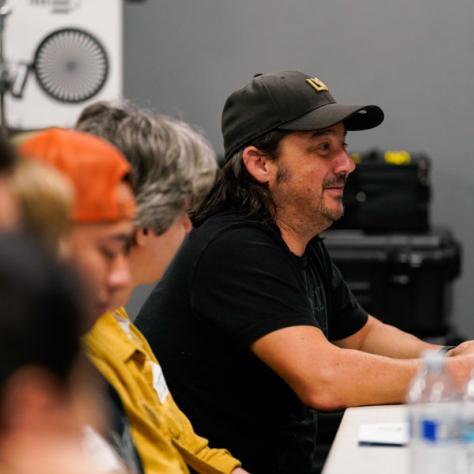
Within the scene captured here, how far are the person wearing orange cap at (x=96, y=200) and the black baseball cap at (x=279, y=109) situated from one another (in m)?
0.96

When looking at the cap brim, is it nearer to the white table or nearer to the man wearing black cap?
the man wearing black cap

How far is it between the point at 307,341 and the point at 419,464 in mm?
634

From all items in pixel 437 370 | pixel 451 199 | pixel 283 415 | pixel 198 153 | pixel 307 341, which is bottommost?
pixel 451 199

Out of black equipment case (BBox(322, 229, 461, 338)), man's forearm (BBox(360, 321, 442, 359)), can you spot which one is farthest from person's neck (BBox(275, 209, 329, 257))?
black equipment case (BBox(322, 229, 461, 338))

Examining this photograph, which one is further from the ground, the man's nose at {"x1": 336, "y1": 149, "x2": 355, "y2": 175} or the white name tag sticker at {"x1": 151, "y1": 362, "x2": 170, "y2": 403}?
the man's nose at {"x1": 336, "y1": 149, "x2": 355, "y2": 175}

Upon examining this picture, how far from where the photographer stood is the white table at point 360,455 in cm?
169

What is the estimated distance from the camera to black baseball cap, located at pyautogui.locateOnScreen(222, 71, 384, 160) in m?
2.39

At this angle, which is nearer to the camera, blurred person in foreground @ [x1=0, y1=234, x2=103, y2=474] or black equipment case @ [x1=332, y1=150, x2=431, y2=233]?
blurred person in foreground @ [x1=0, y1=234, x2=103, y2=474]

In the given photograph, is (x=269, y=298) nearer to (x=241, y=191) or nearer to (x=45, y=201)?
(x=241, y=191)

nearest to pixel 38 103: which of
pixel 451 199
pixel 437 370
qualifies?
pixel 451 199

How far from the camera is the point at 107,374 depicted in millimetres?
1646

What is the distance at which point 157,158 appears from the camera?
5.60 ft

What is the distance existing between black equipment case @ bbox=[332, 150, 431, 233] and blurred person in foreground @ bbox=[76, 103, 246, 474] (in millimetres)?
3091

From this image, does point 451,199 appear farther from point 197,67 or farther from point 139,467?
point 139,467
